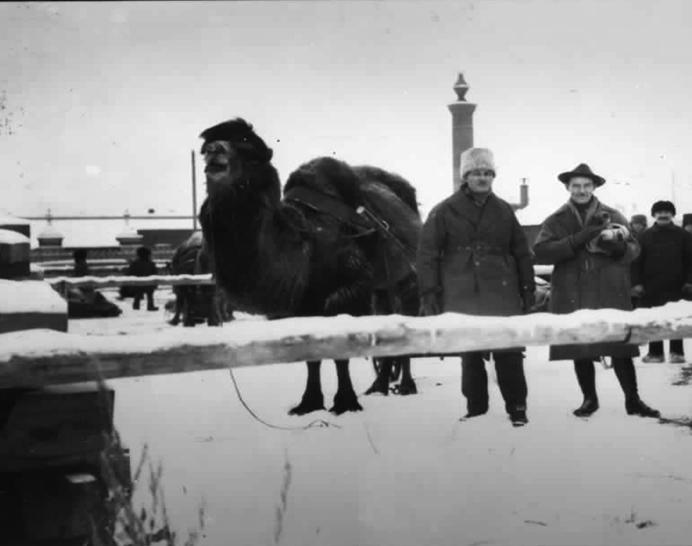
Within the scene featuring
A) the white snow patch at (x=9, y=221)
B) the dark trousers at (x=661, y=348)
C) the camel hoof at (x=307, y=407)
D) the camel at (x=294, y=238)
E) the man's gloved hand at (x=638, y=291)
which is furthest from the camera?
the dark trousers at (x=661, y=348)

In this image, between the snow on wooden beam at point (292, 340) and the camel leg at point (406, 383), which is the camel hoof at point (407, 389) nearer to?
the camel leg at point (406, 383)

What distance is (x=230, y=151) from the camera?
5.16m

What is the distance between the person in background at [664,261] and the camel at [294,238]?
98.1 inches

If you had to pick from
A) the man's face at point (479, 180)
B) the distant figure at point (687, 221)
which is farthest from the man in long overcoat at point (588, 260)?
the distant figure at point (687, 221)

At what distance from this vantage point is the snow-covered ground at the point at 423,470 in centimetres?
322

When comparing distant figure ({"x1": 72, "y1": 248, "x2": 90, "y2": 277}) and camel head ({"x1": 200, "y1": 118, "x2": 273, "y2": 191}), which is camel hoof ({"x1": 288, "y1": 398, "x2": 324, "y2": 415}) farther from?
distant figure ({"x1": 72, "y1": 248, "x2": 90, "y2": 277})

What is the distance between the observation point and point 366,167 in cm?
735

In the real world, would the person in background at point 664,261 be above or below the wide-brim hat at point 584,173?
below

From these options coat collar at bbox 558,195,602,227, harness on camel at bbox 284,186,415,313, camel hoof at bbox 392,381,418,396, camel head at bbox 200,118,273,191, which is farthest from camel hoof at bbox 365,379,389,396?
camel head at bbox 200,118,273,191

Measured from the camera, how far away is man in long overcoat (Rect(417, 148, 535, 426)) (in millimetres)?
5020

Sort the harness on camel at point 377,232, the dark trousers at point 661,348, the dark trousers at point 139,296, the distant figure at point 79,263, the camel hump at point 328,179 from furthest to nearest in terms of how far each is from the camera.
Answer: the dark trousers at point 139,296 → the distant figure at point 79,263 → the dark trousers at point 661,348 → the camel hump at point 328,179 → the harness on camel at point 377,232

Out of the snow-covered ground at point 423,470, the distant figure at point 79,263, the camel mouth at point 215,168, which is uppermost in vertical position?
the camel mouth at point 215,168

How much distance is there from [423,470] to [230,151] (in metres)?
2.30

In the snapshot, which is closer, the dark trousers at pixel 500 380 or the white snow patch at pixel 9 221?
the white snow patch at pixel 9 221
